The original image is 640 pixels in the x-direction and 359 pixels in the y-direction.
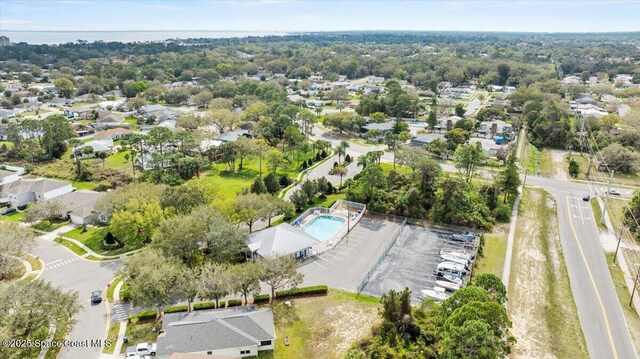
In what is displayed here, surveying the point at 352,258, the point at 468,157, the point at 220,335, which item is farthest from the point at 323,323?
the point at 468,157

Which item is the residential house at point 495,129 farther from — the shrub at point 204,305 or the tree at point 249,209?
the shrub at point 204,305

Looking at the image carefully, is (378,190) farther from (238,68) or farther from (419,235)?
(238,68)

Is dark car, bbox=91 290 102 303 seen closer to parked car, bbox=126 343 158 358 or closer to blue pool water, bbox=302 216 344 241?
parked car, bbox=126 343 158 358

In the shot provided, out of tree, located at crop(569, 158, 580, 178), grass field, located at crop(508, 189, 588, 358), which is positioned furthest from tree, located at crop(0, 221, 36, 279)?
tree, located at crop(569, 158, 580, 178)

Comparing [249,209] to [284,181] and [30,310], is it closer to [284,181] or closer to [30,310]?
[284,181]

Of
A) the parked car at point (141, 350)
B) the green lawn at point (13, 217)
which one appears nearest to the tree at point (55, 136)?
the green lawn at point (13, 217)

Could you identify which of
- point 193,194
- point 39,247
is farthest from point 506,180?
point 39,247
